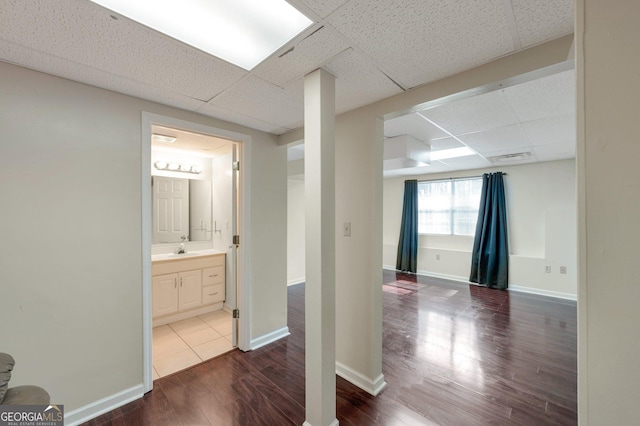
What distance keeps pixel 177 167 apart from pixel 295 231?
2494 millimetres

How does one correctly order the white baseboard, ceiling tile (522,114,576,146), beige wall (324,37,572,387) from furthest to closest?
ceiling tile (522,114,576,146)
beige wall (324,37,572,387)
the white baseboard

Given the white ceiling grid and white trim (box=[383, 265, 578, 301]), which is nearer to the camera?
the white ceiling grid

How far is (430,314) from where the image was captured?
3650mm

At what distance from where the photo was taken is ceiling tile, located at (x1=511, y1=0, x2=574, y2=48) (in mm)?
1081

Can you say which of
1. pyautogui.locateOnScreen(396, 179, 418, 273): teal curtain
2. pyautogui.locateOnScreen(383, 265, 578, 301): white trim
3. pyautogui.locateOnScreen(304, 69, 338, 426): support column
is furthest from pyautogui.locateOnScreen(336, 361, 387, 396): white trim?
pyautogui.locateOnScreen(396, 179, 418, 273): teal curtain

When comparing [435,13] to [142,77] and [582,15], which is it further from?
[142,77]

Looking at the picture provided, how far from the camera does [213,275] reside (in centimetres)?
368

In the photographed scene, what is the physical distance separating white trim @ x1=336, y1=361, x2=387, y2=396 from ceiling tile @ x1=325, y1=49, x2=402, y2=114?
2.23 meters

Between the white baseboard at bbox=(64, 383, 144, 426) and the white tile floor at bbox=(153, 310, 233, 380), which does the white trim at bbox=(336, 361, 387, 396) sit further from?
the white baseboard at bbox=(64, 383, 144, 426)

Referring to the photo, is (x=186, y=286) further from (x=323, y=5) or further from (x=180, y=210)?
(x=323, y=5)

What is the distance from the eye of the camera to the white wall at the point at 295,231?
5188 millimetres

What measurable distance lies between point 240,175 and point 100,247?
1299mm

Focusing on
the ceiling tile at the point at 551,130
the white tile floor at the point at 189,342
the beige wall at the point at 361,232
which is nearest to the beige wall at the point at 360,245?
the beige wall at the point at 361,232

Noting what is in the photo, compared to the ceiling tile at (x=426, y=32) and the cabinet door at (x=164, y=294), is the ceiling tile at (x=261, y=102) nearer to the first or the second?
the ceiling tile at (x=426, y=32)
